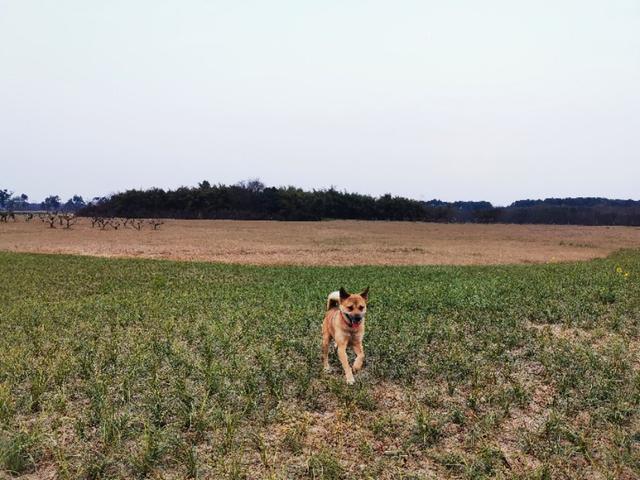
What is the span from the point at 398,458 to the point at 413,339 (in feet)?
14.4

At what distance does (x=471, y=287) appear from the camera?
17469 mm

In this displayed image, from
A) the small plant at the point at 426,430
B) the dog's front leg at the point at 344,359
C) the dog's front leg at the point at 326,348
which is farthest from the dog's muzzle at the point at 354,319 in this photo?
the small plant at the point at 426,430

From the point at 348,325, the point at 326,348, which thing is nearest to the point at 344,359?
the point at 348,325

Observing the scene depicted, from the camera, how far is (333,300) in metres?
8.48

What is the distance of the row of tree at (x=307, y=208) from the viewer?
A: 106 m

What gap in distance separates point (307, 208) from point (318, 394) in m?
98.6

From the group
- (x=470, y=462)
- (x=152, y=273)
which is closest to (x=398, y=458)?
(x=470, y=462)

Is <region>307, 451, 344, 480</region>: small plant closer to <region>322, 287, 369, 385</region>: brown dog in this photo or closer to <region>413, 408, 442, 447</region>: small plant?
<region>413, 408, 442, 447</region>: small plant

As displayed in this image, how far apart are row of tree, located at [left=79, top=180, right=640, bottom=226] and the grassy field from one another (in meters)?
91.5

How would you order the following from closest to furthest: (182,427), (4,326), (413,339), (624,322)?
1. (182,427)
2. (413,339)
3. (624,322)
4. (4,326)

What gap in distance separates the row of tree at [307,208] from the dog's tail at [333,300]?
94523mm

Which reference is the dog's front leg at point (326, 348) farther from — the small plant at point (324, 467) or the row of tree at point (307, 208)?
the row of tree at point (307, 208)

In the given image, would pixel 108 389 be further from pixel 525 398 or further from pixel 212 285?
pixel 212 285

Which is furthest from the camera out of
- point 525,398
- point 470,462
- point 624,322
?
point 624,322
